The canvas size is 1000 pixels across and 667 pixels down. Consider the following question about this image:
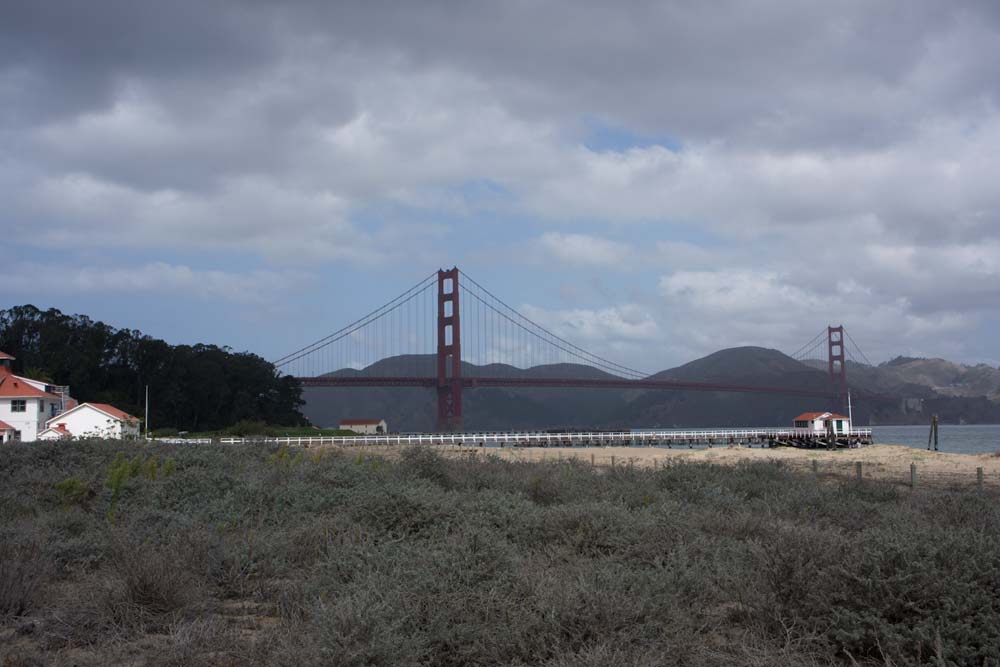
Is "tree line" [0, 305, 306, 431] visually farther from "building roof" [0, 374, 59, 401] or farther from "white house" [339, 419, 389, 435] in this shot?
"building roof" [0, 374, 59, 401]

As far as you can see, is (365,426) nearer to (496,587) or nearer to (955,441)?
(955,441)

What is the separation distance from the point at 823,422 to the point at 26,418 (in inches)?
2362

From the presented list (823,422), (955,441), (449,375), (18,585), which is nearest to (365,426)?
(449,375)

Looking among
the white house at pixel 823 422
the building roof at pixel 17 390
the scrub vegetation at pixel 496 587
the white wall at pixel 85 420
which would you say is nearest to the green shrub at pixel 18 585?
the scrub vegetation at pixel 496 587

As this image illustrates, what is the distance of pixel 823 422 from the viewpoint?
228 feet

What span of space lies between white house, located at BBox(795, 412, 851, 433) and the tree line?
4817cm

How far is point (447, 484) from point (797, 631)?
10.8 metres

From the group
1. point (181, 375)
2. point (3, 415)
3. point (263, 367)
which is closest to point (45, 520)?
point (3, 415)

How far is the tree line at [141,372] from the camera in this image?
67.8 meters

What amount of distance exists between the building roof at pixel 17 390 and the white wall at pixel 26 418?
28 centimetres

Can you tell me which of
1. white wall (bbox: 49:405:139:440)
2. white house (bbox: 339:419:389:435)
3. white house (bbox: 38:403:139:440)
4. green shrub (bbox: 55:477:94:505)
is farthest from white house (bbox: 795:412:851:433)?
green shrub (bbox: 55:477:94:505)

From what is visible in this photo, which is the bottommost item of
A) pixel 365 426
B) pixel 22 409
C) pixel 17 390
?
pixel 365 426

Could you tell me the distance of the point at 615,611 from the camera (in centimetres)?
591

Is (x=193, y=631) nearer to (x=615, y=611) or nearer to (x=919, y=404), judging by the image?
(x=615, y=611)
